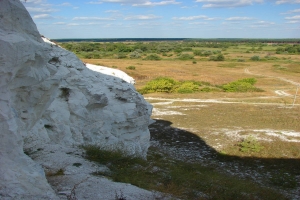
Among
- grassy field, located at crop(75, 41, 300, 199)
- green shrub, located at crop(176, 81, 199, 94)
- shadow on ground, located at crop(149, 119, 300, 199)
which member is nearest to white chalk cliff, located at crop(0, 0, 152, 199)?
grassy field, located at crop(75, 41, 300, 199)

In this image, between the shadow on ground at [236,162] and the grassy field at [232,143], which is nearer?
the grassy field at [232,143]

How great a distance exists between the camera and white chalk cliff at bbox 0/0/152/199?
538cm

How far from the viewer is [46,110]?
31.9ft

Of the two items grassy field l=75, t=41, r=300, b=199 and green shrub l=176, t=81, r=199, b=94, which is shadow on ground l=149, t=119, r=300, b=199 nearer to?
grassy field l=75, t=41, r=300, b=199

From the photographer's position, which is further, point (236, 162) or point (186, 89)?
point (186, 89)

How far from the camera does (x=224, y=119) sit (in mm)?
21656

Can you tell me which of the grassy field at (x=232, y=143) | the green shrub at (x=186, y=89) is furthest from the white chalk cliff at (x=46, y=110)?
the green shrub at (x=186, y=89)

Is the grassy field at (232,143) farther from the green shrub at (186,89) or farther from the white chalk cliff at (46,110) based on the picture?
the green shrub at (186,89)

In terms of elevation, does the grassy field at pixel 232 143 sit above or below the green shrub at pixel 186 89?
above

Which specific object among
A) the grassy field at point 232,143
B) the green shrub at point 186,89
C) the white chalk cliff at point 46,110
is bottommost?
the green shrub at point 186,89

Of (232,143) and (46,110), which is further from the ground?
(46,110)

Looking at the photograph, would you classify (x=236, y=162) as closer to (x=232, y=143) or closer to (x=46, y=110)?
(x=232, y=143)

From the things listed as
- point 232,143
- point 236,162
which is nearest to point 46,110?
point 236,162

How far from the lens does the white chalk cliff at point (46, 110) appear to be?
212 inches
